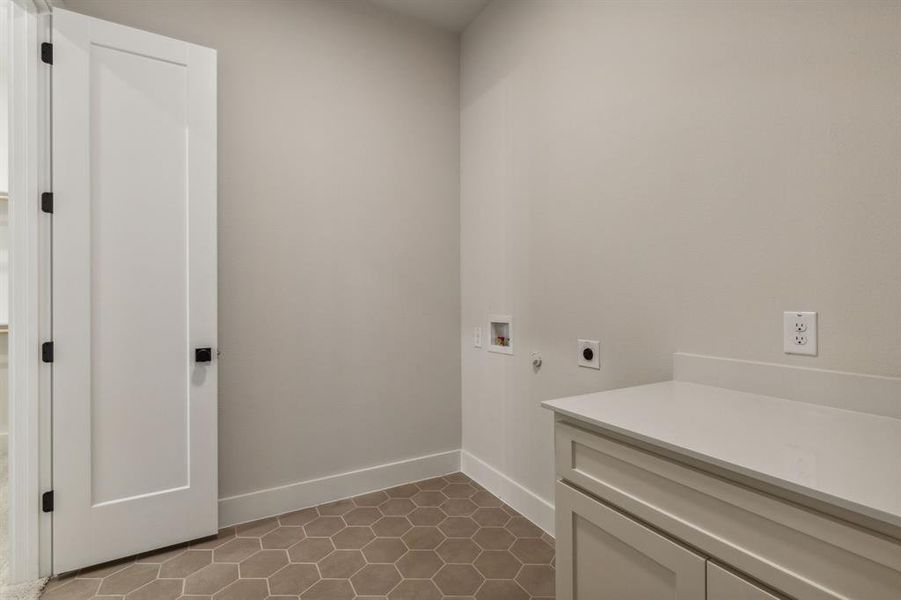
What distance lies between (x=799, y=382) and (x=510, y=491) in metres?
1.53

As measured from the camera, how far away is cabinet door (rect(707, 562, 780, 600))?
0.80m

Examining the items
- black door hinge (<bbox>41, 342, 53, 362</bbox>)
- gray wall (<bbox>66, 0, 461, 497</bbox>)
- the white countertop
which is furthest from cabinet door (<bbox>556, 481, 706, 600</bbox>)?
black door hinge (<bbox>41, 342, 53, 362</bbox>)

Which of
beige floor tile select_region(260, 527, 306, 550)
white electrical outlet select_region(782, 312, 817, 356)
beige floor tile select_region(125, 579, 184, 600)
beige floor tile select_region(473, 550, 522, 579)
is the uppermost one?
white electrical outlet select_region(782, 312, 817, 356)

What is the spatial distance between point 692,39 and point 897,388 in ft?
3.92

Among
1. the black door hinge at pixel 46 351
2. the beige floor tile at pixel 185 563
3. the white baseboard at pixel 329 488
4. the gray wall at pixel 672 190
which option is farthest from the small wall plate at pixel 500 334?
the black door hinge at pixel 46 351

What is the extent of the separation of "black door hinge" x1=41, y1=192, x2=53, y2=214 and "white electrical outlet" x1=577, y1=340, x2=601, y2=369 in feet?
7.18

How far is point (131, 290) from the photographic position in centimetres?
188

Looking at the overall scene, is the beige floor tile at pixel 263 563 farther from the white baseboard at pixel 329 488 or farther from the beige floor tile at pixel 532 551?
the beige floor tile at pixel 532 551

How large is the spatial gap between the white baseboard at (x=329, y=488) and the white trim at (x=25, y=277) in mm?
707

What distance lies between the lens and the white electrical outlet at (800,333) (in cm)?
122

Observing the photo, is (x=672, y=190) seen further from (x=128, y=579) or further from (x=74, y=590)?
(x=74, y=590)

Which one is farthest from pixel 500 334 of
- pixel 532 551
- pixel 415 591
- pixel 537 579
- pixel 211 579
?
pixel 211 579

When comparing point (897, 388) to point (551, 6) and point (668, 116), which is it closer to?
point (668, 116)

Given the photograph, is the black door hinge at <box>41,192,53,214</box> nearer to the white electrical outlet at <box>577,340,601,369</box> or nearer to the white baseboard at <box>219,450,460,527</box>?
the white baseboard at <box>219,450,460,527</box>
